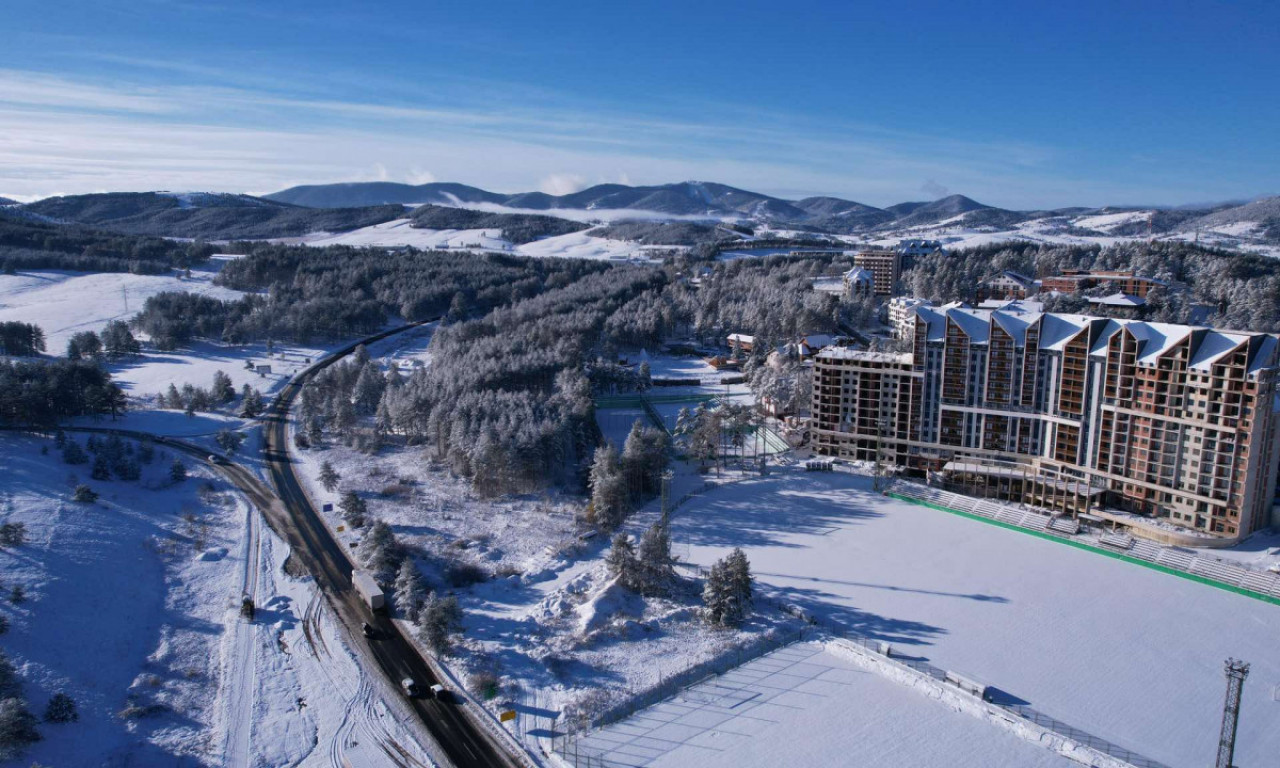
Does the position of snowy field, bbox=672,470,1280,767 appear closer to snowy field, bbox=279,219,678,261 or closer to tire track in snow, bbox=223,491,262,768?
tire track in snow, bbox=223,491,262,768

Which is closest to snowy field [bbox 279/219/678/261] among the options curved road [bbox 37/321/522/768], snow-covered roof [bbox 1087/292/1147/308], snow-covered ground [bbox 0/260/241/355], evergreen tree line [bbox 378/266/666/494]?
snow-covered ground [bbox 0/260/241/355]

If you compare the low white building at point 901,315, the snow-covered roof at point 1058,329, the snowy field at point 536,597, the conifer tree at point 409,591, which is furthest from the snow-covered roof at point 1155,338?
the conifer tree at point 409,591

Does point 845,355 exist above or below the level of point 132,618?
above

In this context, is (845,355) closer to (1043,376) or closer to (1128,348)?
(1043,376)

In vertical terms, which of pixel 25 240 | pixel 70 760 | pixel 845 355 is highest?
pixel 25 240

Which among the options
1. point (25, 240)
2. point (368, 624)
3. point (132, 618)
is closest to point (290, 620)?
point (368, 624)

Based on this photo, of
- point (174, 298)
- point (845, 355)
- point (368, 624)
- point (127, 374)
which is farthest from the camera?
point (174, 298)

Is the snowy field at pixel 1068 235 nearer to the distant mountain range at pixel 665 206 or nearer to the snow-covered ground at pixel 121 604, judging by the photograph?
the distant mountain range at pixel 665 206
